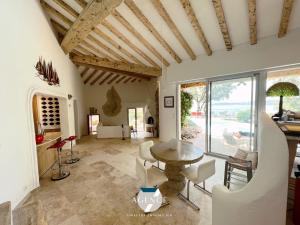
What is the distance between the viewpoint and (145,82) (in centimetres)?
977

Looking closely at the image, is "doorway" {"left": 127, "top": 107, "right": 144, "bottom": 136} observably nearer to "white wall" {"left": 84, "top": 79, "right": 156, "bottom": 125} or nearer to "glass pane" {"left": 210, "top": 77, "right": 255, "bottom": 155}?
"white wall" {"left": 84, "top": 79, "right": 156, "bottom": 125}

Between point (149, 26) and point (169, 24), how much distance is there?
0.49 m

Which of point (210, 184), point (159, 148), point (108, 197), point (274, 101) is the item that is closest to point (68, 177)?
point (108, 197)

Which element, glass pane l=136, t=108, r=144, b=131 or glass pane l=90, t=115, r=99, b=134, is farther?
glass pane l=136, t=108, r=144, b=131

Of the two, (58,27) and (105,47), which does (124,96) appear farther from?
(58,27)

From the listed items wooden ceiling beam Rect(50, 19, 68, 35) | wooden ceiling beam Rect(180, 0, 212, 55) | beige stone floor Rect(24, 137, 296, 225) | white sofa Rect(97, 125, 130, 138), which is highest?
wooden ceiling beam Rect(50, 19, 68, 35)

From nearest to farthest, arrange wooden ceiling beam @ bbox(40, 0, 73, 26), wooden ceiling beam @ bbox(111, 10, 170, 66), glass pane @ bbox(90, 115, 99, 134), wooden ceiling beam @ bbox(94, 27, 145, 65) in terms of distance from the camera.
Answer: wooden ceiling beam @ bbox(111, 10, 170, 66)
wooden ceiling beam @ bbox(40, 0, 73, 26)
wooden ceiling beam @ bbox(94, 27, 145, 65)
glass pane @ bbox(90, 115, 99, 134)

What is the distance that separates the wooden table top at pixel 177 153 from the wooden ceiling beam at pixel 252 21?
262 cm

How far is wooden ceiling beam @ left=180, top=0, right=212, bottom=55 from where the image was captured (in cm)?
269

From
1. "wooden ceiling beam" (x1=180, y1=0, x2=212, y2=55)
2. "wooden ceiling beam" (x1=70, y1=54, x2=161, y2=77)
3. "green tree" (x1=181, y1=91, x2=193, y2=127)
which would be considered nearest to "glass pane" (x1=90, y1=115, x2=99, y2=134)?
"wooden ceiling beam" (x1=70, y1=54, x2=161, y2=77)

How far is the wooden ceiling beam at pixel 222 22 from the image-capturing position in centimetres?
256

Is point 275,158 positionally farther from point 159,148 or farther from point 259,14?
point 259,14

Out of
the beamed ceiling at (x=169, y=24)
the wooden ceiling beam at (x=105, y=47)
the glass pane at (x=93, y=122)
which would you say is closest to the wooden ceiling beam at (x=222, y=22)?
the beamed ceiling at (x=169, y=24)

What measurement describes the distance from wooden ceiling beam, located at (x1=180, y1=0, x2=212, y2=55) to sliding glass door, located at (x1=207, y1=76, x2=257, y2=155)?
1.05 m
